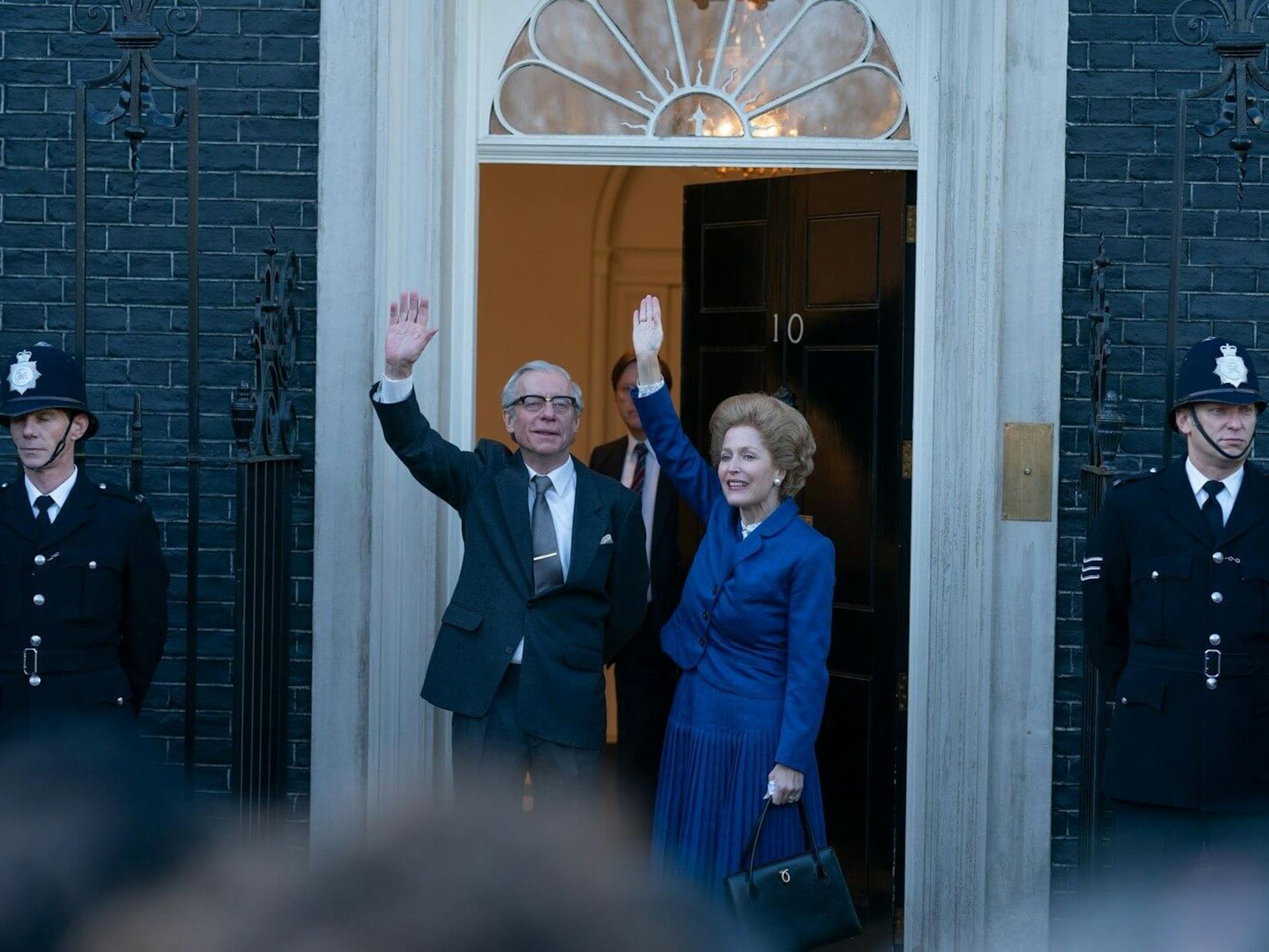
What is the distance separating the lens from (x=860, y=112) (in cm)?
571

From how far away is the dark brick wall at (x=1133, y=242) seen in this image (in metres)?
5.38

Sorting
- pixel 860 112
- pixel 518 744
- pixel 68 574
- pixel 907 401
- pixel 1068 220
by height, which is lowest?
pixel 518 744

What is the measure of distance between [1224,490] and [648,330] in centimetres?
165

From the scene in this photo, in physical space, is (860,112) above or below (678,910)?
above

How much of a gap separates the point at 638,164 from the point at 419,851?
196 inches

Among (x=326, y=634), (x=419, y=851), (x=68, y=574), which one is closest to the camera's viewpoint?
(x=419, y=851)

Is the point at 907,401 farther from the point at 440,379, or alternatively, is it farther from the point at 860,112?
the point at 440,379

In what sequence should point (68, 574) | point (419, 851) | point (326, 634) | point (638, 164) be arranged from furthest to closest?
point (638, 164)
point (326, 634)
point (68, 574)
point (419, 851)

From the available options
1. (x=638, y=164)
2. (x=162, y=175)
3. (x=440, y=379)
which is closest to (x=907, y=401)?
(x=638, y=164)

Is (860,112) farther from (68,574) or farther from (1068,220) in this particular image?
(68,574)

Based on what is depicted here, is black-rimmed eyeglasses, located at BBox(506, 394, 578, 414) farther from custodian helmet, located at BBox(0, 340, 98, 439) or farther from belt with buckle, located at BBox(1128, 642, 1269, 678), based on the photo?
belt with buckle, located at BBox(1128, 642, 1269, 678)

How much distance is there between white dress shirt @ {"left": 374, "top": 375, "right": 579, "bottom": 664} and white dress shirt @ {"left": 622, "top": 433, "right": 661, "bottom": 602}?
730mm

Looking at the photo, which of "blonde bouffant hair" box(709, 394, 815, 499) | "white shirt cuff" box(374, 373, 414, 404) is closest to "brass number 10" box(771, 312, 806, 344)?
"blonde bouffant hair" box(709, 394, 815, 499)

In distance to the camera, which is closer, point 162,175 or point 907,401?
point 162,175
